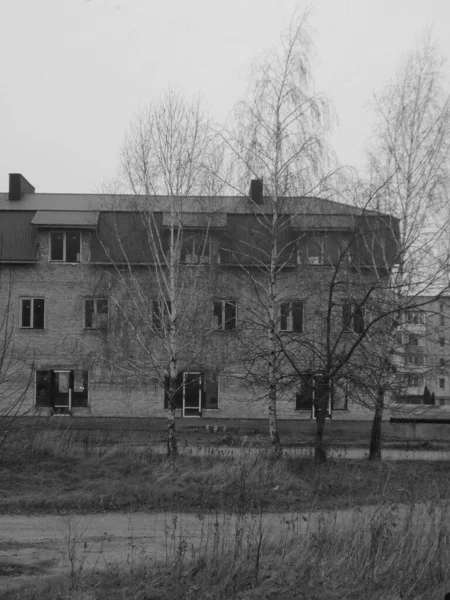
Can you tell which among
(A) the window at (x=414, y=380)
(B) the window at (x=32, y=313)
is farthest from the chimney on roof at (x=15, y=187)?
(A) the window at (x=414, y=380)

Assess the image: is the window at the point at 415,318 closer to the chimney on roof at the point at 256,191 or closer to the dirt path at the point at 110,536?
the chimney on roof at the point at 256,191

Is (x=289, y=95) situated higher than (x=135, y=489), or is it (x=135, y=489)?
(x=289, y=95)

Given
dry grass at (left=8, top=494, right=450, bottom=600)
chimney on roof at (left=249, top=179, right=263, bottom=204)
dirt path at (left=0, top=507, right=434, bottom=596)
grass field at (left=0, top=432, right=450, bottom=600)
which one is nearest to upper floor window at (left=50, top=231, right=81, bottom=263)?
chimney on roof at (left=249, top=179, right=263, bottom=204)

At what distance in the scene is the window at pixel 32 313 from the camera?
112 feet

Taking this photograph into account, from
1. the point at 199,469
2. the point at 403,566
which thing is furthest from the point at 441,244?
the point at 403,566

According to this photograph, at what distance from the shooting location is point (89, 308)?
113ft

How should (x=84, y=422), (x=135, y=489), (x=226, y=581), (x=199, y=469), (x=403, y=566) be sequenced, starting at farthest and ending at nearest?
(x=84, y=422) → (x=199, y=469) → (x=135, y=489) → (x=403, y=566) → (x=226, y=581)

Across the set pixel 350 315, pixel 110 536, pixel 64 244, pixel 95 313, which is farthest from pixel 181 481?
pixel 64 244

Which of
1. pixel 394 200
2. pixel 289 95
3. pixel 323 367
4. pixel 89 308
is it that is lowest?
pixel 323 367

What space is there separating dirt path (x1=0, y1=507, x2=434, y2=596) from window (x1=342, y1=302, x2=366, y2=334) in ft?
18.5

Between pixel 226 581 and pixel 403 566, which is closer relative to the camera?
pixel 226 581

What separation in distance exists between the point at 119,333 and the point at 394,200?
1276 cm

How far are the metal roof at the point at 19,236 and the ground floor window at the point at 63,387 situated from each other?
5134mm

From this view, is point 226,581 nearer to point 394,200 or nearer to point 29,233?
point 394,200
